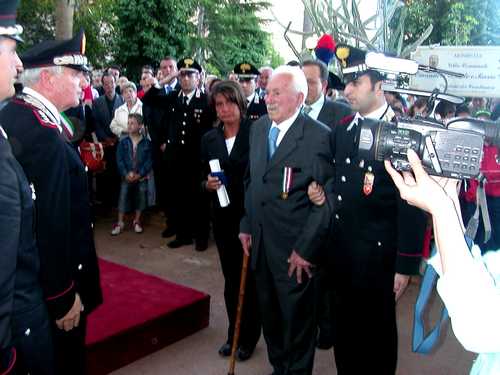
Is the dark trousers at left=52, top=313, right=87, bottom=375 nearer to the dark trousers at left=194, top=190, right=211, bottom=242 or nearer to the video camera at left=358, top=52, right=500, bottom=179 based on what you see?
the video camera at left=358, top=52, right=500, bottom=179

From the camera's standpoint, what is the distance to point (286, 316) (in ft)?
8.92

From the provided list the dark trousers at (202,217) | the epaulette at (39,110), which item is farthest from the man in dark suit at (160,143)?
the epaulette at (39,110)

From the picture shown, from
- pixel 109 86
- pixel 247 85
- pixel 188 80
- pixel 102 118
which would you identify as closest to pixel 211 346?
pixel 188 80

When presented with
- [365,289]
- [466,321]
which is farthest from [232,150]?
[466,321]

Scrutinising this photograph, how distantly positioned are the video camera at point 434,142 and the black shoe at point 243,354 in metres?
2.05

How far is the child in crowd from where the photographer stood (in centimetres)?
583

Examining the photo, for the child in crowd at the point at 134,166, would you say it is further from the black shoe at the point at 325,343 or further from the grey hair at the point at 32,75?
the grey hair at the point at 32,75

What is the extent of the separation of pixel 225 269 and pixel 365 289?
41.9 inches

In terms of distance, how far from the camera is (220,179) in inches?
129

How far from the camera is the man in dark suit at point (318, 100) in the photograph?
3834mm

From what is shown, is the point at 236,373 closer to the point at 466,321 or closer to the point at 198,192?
the point at 466,321

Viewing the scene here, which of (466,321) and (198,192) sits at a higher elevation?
(466,321)

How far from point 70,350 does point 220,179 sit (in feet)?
4.78

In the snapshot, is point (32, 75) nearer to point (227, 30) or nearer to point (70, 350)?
point (70, 350)
